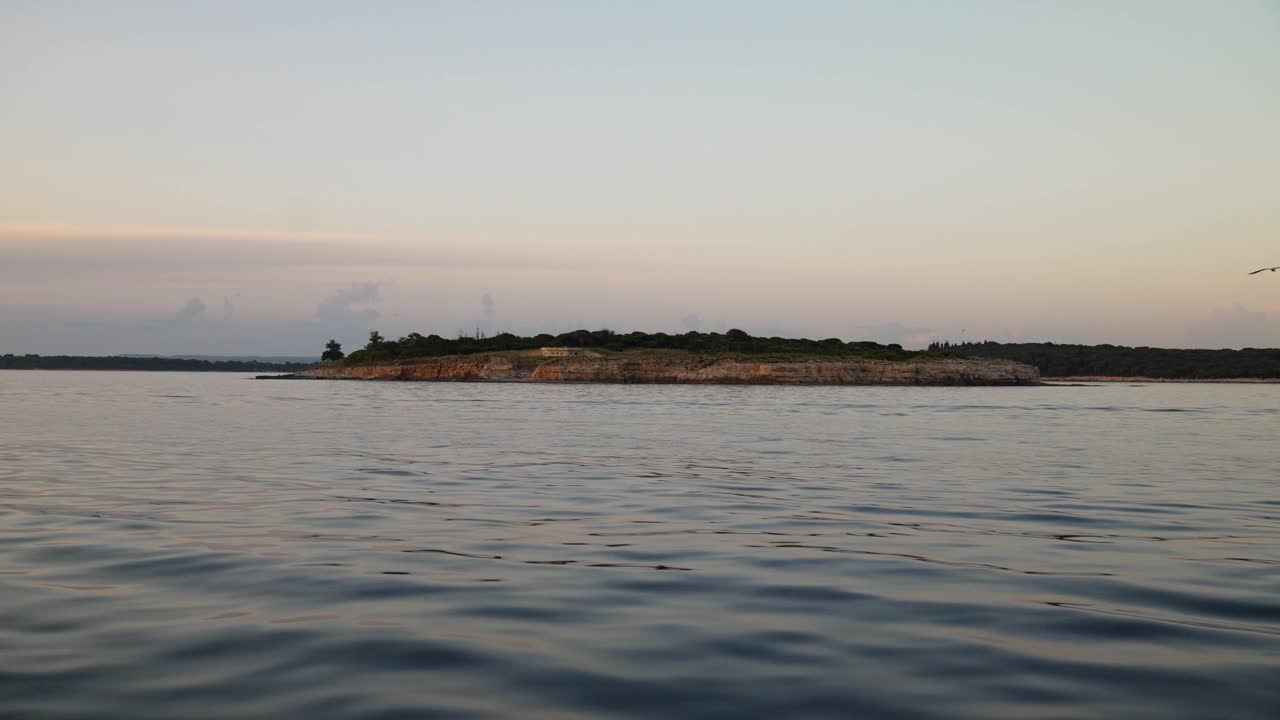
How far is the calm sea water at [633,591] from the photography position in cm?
683

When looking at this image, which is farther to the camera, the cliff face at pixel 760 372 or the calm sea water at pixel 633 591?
the cliff face at pixel 760 372

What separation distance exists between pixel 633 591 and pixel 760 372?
493 feet

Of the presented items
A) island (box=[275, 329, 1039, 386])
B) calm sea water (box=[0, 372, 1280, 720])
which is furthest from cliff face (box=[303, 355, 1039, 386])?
calm sea water (box=[0, 372, 1280, 720])

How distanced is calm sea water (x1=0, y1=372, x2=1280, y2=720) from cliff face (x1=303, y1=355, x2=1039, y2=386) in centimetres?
13518

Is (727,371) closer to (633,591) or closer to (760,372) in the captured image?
(760,372)

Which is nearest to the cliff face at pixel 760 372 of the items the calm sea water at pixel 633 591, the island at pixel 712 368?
the island at pixel 712 368

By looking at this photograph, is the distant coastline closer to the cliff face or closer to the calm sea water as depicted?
the cliff face

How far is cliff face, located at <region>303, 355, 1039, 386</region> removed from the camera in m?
158

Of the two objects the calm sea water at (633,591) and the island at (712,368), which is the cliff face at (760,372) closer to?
the island at (712,368)

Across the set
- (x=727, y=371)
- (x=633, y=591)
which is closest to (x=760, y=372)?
(x=727, y=371)

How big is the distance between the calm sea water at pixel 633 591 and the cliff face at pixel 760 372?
5322 inches

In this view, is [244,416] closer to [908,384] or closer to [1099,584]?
[1099,584]

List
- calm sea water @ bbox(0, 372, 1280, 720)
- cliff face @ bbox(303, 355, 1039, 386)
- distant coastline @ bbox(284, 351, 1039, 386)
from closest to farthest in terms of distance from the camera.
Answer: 1. calm sea water @ bbox(0, 372, 1280, 720)
2. cliff face @ bbox(303, 355, 1039, 386)
3. distant coastline @ bbox(284, 351, 1039, 386)

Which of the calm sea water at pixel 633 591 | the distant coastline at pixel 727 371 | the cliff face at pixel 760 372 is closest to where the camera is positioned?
the calm sea water at pixel 633 591
